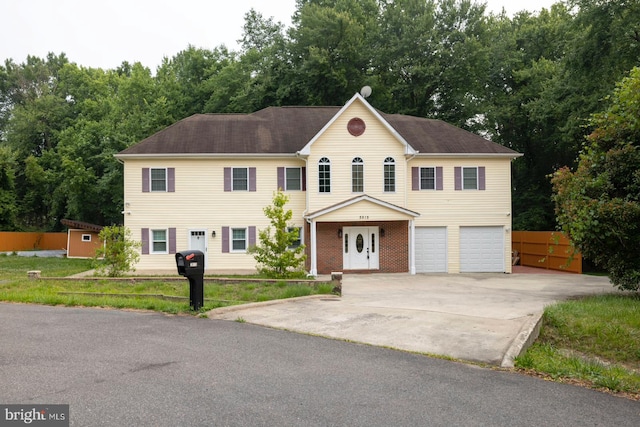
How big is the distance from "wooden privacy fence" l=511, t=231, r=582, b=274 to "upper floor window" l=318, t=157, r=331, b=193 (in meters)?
10.5

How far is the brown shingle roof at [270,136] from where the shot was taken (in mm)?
23656

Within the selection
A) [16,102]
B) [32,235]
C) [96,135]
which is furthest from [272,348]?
[16,102]

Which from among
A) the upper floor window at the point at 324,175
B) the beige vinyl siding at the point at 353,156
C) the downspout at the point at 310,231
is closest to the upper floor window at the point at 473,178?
the beige vinyl siding at the point at 353,156

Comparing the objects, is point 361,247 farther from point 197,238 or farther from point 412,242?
point 197,238

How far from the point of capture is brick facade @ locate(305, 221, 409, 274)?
76.2 feet

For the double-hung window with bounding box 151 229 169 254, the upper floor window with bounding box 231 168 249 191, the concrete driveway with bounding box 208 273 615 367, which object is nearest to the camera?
the concrete driveway with bounding box 208 273 615 367

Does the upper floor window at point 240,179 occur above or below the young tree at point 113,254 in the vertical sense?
above

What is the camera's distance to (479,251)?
24.3m

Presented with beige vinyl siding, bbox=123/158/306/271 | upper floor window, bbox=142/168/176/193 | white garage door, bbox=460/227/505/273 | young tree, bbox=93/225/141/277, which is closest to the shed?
beige vinyl siding, bbox=123/158/306/271

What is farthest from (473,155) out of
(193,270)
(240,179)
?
(193,270)

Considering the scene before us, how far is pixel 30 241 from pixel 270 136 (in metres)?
32.3

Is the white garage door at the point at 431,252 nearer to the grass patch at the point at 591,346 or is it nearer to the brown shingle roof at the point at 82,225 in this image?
the grass patch at the point at 591,346

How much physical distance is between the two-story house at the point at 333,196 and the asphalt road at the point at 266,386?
48.6 ft

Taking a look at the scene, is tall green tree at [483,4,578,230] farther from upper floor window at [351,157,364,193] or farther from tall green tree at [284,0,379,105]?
upper floor window at [351,157,364,193]
